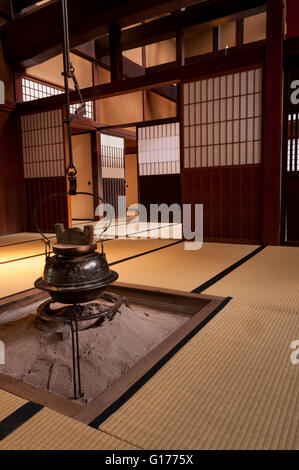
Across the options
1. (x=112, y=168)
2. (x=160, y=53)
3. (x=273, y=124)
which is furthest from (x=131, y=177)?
(x=273, y=124)

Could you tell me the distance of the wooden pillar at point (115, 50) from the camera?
4590mm

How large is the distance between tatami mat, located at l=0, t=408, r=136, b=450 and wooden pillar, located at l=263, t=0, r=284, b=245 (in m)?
3.45

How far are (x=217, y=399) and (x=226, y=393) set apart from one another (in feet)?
0.16

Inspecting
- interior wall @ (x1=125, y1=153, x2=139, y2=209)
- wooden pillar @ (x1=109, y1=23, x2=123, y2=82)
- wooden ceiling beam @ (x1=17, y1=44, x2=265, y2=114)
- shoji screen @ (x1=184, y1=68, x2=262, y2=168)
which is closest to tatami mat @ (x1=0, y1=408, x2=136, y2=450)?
shoji screen @ (x1=184, y1=68, x2=262, y2=168)

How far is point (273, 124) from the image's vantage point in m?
3.78

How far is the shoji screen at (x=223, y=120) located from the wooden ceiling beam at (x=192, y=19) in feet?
4.39

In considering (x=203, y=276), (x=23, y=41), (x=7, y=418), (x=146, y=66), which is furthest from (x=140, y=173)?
(x=7, y=418)

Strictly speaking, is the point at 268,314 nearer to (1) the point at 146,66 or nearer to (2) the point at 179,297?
(2) the point at 179,297

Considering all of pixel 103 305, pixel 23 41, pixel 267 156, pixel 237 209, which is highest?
pixel 23 41

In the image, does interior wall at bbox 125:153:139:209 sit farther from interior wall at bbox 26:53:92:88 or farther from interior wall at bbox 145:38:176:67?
interior wall at bbox 26:53:92:88

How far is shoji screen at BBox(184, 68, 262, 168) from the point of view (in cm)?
395

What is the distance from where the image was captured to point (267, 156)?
386cm

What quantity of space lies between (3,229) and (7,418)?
17.1 ft

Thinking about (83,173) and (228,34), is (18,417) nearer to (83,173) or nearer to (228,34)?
(83,173)
